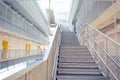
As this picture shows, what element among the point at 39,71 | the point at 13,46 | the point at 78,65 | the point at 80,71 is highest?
the point at 13,46

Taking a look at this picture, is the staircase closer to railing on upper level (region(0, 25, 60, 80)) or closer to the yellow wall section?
railing on upper level (region(0, 25, 60, 80))

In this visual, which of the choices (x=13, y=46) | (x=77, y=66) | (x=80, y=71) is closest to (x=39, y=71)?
(x=80, y=71)

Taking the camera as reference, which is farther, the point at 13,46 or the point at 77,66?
the point at 13,46

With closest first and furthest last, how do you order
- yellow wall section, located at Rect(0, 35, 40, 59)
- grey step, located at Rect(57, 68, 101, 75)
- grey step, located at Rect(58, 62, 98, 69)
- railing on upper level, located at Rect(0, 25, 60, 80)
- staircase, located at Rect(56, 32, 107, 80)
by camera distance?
railing on upper level, located at Rect(0, 25, 60, 80), staircase, located at Rect(56, 32, 107, 80), grey step, located at Rect(57, 68, 101, 75), grey step, located at Rect(58, 62, 98, 69), yellow wall section, located at Rect(0, 35, 40, 59)

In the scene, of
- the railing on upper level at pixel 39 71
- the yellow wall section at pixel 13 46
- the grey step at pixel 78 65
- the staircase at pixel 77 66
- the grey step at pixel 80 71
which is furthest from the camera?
the yellow wall section at pixel 13 46

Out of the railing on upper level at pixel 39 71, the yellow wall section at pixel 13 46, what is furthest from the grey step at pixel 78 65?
the yellow wall section at pixel 13 46

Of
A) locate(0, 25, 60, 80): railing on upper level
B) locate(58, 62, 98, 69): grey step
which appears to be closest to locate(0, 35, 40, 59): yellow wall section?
locate(58, 62, 98, 69): grey step

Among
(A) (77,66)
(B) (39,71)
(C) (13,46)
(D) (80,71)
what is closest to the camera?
(B) (39,71)

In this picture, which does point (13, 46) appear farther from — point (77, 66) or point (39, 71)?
point (39, 71)

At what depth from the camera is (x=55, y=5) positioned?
18.9 m

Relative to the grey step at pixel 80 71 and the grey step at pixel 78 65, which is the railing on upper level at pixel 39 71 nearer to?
the grey step at pixel 80 71

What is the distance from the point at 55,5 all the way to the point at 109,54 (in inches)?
613

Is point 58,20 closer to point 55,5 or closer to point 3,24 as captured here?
point 55,5

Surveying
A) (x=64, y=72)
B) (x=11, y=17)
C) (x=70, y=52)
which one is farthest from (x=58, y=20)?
(x=64, y=72)
